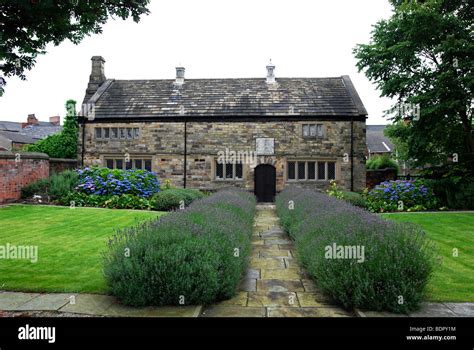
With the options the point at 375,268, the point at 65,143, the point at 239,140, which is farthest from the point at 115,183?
the point at 375,268

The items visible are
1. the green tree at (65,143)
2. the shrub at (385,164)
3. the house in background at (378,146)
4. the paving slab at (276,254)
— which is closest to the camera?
the paving slab at (276,254)

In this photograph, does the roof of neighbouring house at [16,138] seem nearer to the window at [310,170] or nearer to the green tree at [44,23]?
the window at [310,170]

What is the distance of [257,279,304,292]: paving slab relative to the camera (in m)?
5.60

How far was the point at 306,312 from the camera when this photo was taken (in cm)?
461

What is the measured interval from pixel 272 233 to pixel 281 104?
12.9 meters

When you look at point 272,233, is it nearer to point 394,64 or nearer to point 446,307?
point 446,307

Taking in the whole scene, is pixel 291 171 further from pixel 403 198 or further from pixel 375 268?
pixel 375 268

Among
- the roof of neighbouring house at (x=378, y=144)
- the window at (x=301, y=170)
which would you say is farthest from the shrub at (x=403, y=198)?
the roof of neighbouring house at (x=378, y=144)

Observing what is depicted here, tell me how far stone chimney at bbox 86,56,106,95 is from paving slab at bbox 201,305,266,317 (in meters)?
23.3

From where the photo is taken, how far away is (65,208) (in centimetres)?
1454

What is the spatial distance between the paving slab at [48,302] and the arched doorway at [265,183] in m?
16.7

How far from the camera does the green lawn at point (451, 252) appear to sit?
213 inches

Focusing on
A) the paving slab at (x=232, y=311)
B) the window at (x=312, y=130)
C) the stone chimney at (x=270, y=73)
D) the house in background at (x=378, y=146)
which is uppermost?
the stone chimney at (x=270, y=73)
